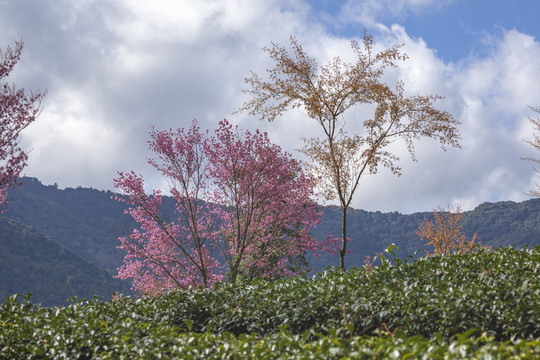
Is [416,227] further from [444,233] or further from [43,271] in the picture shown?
[444,233]

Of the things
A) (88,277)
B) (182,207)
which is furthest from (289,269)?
(88,277)

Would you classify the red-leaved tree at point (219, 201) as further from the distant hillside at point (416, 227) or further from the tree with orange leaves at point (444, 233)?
the distant hillside at point (416, 227)

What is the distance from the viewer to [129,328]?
20.9 ft

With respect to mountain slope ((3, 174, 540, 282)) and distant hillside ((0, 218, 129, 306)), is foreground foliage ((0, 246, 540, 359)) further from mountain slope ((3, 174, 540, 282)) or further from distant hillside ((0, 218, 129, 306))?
mountain slope ((3, 174, 540, 282))

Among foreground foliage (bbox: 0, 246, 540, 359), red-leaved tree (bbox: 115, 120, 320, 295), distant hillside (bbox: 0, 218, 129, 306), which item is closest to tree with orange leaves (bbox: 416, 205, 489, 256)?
red-leaved tree (bbox: 115, 120, 320, 295)

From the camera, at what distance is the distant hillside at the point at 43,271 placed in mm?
74750

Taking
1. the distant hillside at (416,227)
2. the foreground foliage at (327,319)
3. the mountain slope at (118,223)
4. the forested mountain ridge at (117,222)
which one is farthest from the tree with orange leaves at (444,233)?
the distant hillside at (416,227)

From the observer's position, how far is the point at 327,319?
6938mm

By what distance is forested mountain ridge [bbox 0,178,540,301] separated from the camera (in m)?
123

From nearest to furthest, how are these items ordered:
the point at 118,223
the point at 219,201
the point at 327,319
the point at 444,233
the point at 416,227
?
the point at 327,319, the point at 219,201, the point at 444,233, the point at 118,223, the point at 416,227

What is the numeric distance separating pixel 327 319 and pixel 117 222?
12719 cm

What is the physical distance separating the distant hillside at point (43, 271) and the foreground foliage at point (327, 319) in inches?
2747

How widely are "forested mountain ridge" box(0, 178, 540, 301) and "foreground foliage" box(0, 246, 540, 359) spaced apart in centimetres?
10346

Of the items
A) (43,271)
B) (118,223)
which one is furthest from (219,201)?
(118,223)
